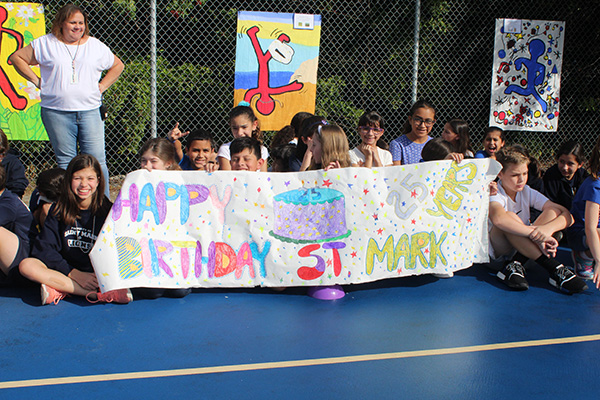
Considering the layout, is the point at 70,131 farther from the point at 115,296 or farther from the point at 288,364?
the point at 288,364

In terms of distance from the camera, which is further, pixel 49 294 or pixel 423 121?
pixel 423 121

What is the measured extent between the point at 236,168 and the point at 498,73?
5324 millimetres

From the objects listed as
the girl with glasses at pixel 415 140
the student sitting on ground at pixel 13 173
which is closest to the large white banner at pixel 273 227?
the girl with glasses at pixel 415 140

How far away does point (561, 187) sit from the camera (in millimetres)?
5969

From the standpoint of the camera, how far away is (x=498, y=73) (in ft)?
28.2

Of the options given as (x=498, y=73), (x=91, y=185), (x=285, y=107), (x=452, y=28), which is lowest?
(x=91, y=185)

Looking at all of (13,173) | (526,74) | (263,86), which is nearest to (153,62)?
(263,86)

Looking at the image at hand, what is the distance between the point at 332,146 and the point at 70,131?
9.45 feet

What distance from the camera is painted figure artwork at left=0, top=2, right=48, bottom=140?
287 inches

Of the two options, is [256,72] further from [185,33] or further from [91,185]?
[91,185]

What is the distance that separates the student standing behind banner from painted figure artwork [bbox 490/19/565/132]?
5.65 metres

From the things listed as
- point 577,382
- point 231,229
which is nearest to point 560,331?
point 577,382

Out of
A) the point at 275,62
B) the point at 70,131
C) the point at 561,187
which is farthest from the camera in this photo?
the point at 275,62

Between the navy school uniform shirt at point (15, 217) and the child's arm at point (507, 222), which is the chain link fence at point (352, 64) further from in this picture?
the child's arm at point (507, 222)
